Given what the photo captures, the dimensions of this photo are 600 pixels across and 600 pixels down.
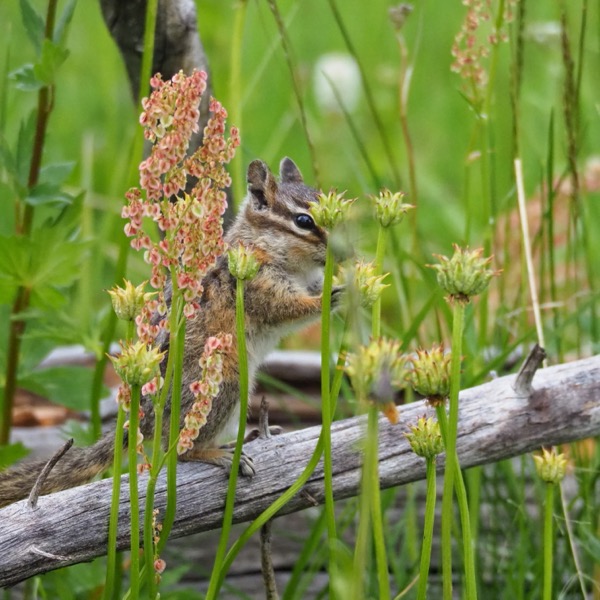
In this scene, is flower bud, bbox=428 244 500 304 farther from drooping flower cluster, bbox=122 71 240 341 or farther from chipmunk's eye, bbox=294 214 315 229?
chipmunk's eye, bbox=294 214 315 229

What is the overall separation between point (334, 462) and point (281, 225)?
0.99 metres

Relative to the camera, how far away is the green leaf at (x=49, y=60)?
7.91 ft

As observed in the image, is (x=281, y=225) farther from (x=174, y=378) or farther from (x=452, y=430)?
(x=452, y=430)

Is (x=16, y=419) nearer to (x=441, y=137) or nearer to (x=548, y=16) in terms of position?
(x=441, y=137)

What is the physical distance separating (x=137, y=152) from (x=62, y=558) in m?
1.04

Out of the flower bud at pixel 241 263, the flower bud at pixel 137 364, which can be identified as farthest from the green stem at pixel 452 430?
the flower bud at pixel 137 364

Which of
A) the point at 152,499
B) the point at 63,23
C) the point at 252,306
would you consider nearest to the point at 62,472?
the point at 252,306

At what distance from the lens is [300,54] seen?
6176mm

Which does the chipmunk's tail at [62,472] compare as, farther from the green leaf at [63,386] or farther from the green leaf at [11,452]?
the green leaf at [63,386]

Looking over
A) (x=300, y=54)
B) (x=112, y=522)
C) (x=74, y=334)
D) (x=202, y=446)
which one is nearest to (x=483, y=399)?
(x=202, y=446)

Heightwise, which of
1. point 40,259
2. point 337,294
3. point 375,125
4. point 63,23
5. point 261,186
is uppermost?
point 375,125

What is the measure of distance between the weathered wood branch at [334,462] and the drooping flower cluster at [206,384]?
32 cm

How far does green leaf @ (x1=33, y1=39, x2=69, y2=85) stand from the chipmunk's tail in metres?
0.89

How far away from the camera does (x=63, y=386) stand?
3055 mm
